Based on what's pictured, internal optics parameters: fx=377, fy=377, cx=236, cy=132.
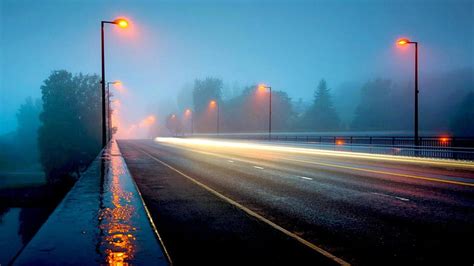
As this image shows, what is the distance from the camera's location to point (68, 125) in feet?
231

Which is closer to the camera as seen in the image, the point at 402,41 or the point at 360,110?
the point at 402,41

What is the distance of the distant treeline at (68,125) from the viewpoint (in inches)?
2559

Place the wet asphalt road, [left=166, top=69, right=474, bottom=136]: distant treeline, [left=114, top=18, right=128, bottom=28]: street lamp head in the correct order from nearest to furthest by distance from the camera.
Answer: the wet asphalt road → [left=114, top=18, right=128, bottom=28]: street lamp head → [left=166, top=69, right=474, bottom=136]: distant treeline

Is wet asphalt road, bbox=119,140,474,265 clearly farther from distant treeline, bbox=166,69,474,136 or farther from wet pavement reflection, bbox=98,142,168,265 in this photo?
distant treeline, bbox=166,69,474,136

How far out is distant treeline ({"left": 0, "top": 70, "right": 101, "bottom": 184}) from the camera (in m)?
65.0

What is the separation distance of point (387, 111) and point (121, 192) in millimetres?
117558

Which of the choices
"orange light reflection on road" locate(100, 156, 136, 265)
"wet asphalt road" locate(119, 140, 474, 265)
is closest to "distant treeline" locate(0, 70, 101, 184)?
"wet asphalt road" locate(119, 140, 474, 265)

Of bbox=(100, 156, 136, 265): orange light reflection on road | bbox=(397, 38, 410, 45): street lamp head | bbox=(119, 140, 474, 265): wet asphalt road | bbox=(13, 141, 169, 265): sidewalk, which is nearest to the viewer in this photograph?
bbox=(13, 141, 169, 265): sidewalk

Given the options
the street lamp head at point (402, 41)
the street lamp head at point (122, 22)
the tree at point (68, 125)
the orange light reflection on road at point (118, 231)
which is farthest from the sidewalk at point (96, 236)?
the tree at point (68, 125)

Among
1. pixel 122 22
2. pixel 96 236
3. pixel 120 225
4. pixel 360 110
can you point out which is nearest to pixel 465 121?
pixel 360 110

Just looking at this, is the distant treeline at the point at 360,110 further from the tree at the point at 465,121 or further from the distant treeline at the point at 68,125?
the distant treeline at the point at 68,125

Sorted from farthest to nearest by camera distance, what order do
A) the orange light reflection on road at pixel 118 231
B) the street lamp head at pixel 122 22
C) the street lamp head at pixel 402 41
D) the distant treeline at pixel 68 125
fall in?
the distant treeline at pixel 68 125 → the street lamp head at pixel 402 41 → the street lamp head at pixel 122 22 → the orange light reflection on road at pixel 118 231

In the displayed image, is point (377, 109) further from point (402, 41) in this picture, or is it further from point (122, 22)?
point (122, 22)

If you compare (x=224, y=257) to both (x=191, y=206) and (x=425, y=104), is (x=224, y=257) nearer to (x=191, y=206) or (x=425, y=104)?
(x=191, y=206)
